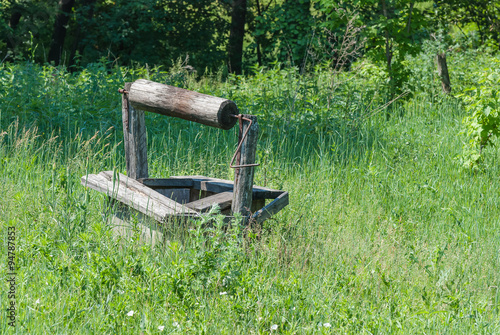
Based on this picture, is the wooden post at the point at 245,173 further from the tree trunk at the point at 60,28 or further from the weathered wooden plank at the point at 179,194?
the tree trunk at the point at 60,28

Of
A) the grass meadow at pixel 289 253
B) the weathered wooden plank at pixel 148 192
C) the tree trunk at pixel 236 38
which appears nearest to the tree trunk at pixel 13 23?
the tree trunk at pixel 236 38

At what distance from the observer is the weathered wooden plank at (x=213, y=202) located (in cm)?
320

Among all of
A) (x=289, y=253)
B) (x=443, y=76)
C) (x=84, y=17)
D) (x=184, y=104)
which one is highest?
(x=84, y=17)

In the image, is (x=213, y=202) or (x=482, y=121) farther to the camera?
(x=482, y=121)

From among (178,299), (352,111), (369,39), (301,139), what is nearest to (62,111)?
(301,139)

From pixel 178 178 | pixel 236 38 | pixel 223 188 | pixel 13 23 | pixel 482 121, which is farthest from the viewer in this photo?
pixel 236 38

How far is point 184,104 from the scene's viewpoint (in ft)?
9.90

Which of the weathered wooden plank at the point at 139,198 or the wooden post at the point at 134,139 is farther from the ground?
the wooden post at the point at 134,139

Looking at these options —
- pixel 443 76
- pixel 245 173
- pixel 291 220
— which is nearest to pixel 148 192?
pixel 245 173

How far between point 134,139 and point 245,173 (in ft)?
3.39

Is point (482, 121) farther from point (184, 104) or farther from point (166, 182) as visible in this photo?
point (184, 104)

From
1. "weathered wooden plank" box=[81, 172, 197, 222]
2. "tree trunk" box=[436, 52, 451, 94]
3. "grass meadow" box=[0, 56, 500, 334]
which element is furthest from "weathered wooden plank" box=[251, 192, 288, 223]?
"tree trunk" box=[436, 52, 451, 94]

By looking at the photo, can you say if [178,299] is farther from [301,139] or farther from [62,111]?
[62,111]

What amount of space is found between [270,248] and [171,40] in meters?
12.7
